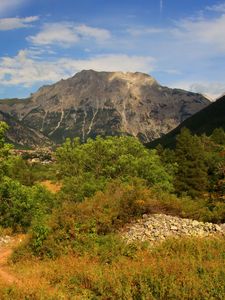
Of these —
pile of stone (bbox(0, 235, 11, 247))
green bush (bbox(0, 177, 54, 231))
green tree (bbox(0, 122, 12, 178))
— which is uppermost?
green tree (bbox(0, 122, 12, 178))

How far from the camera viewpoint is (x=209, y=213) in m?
23.9

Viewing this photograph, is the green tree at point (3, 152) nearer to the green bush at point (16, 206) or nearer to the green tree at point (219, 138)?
the green bush at point (16, 206)

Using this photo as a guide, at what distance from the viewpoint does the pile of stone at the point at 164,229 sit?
20391 mm

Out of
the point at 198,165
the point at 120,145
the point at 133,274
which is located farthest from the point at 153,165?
the point at 133,274

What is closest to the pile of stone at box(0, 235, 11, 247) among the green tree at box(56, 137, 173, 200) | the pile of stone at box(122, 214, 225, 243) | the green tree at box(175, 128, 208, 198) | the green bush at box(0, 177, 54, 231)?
the green bush at box(0, 177, 54, 231)

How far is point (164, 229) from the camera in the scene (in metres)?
21.1

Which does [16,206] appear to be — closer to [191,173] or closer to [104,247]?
[104,247]

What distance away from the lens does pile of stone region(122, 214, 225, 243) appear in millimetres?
20391

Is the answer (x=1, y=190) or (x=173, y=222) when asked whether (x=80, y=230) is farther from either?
(x=1, y=190)

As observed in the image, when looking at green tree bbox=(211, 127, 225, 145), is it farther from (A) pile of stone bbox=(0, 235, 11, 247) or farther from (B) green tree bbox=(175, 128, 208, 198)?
(A) pile of stone bbox=(0, 235, 11, 247)

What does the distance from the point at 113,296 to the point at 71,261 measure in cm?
523

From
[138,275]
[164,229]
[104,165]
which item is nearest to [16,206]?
[164,229]

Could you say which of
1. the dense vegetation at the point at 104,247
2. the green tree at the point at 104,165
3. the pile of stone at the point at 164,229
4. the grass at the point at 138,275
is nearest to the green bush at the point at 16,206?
the dense vegetation at the point at 104,247

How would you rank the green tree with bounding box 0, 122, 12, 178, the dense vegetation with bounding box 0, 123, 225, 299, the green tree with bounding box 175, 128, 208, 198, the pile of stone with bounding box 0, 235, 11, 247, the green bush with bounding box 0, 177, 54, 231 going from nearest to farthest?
the dense vegetation with bounding box 0, 123, 225, 299
the pile of stone with bounding box 0, 235, 11, 247
the green bush with bounding box 0, 177, 54, 231
the green tree with bounding box 0, 122, 12, 178
the green tree with bounding box 175, 128, 208, 198
